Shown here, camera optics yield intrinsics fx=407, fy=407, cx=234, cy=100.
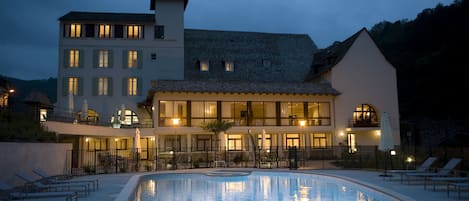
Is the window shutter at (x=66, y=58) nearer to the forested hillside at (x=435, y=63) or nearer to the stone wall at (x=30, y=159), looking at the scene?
the stone wall at (x=30, y=159)

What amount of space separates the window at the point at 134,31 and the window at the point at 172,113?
8035 millimetres

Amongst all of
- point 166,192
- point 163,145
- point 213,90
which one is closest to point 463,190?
point 166,192

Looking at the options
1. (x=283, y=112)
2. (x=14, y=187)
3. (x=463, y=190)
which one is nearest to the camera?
(x=463, y=190)

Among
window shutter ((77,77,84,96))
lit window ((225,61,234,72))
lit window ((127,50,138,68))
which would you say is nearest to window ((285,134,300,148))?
lit window ((225,61,234,72))

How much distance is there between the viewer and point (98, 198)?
1222cm

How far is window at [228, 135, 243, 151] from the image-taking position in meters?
34.1

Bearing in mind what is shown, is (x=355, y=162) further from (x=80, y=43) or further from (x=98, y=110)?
(x=80, y=43)

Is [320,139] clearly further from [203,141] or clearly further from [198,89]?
[198,89]

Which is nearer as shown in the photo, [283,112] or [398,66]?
[283,112]

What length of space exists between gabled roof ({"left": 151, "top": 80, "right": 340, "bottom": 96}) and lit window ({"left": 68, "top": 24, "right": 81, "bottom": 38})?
32.0ft

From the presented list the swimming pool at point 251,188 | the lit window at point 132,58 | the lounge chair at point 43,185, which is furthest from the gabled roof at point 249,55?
the lounge chair at point 43,185

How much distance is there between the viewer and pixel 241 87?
32.5 meters

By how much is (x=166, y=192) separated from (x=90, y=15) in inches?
1031

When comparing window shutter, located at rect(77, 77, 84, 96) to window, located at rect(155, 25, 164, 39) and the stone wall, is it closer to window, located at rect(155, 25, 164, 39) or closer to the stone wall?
window, located at rect(155, 25, 164, 39)
